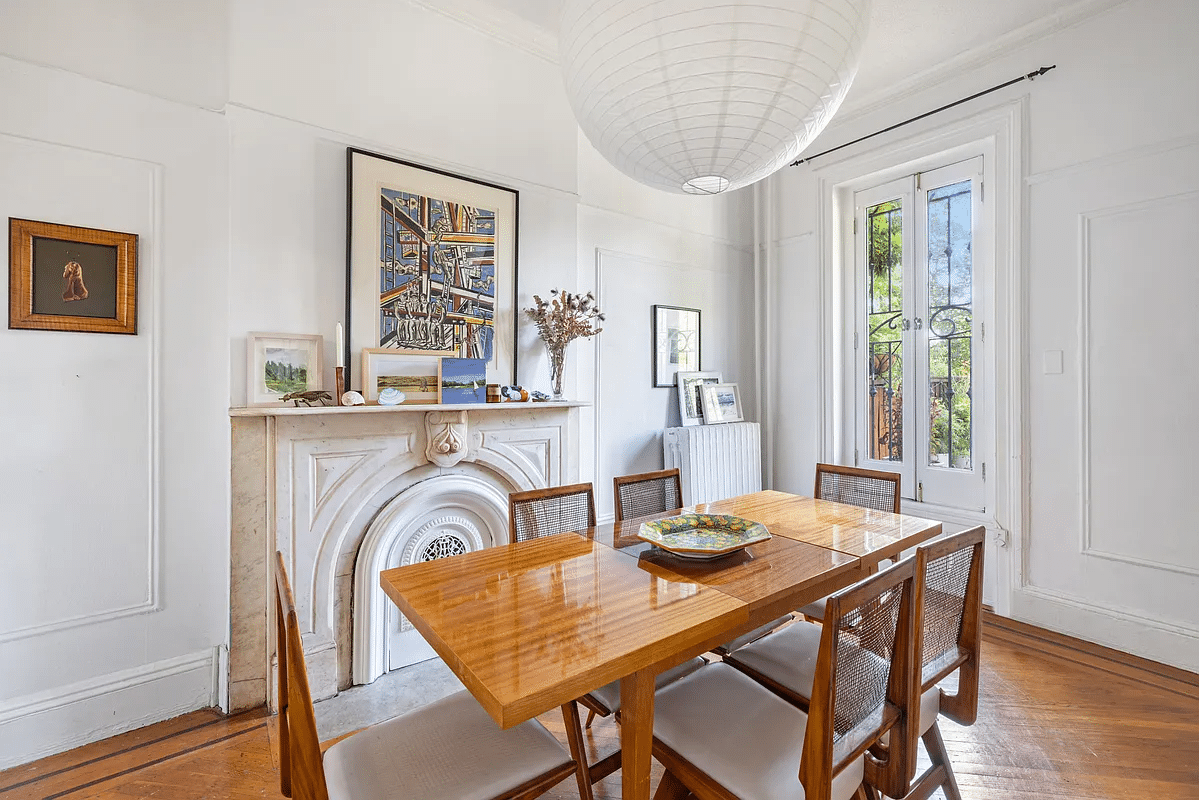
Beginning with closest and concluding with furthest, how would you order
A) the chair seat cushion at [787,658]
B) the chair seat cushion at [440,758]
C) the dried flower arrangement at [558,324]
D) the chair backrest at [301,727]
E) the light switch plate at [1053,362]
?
the chair backrest at [301,727] → the chair seat cushion at [440,758] → the chair seat cushion at [787,658] → the light switch plate at [1053,362] → the dried flower arrangement at [558,324]

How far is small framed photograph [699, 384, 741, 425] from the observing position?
13.5 feet

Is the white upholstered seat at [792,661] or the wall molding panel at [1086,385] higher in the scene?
the wall molding panel at [1086,385]

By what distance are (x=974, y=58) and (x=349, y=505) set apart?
4211 mm

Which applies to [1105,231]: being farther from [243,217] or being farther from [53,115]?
[53,115]

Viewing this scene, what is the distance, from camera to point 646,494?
8.30ft

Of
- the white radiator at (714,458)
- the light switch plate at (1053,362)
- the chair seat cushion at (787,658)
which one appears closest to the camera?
the chair seat cushion at (787,658)

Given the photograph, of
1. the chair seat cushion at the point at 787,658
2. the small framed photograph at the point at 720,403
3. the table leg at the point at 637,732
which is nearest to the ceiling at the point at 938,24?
the small framed photograph at the point at 720,403

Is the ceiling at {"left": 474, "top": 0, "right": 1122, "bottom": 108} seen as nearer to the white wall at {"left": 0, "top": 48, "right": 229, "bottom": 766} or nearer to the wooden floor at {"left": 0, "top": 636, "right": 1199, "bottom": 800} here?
the white wall at {"left": 0, "top": 48, "right": 229, "bottom": 766}

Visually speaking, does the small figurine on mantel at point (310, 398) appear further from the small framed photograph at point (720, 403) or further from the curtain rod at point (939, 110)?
the curtain rod at point (939, 110)

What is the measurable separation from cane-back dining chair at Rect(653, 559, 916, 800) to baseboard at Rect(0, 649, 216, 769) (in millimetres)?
1979

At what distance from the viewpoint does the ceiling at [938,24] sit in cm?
292

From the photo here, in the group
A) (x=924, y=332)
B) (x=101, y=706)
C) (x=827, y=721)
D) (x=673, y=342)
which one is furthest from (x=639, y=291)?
(x=101, y=706)

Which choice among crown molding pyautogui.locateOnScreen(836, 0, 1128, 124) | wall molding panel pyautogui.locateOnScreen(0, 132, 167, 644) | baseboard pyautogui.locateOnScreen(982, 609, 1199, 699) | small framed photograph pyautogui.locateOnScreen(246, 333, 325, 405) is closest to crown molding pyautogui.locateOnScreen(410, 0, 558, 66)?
wall molding panel pyautogui.locateOnScreen(0, 132, 167, 644)

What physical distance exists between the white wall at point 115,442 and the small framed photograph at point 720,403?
115 inches
